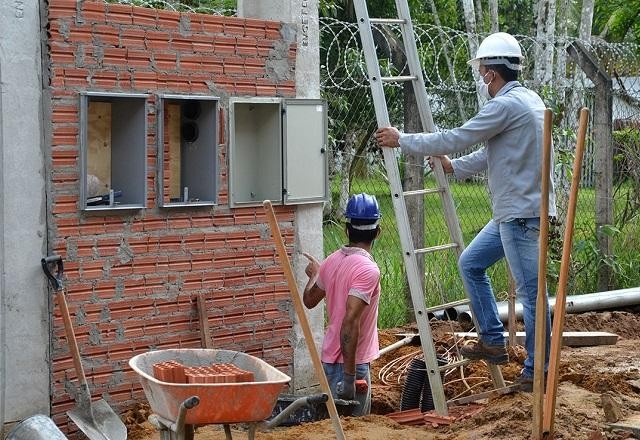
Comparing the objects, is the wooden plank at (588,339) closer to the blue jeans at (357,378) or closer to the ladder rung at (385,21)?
the blue jeans at (357,378)

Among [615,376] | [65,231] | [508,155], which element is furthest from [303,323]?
[615,376]

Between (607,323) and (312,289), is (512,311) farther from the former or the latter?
(607,323)

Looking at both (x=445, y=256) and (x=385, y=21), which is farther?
(x=445, y=256)

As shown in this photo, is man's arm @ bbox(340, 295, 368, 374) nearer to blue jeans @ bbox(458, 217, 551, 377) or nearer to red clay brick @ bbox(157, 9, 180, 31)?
blue jeans @ bbox(458, 217, 551, 377)

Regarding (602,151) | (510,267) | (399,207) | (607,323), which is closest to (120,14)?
(399,207)

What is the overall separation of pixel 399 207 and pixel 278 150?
93 centimetres

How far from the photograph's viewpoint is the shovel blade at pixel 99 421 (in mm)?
6406

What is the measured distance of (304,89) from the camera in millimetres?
7809

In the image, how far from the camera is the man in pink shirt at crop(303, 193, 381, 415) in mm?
7023

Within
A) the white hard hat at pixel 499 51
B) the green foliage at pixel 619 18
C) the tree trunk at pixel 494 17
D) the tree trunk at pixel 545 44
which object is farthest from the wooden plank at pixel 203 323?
the green foliage at pixel 619 18

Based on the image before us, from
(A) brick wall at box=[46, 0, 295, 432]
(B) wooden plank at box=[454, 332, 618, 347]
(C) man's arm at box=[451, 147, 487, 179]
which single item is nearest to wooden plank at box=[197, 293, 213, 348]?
(A) brick wall at box=[46, 0, 295, 432]

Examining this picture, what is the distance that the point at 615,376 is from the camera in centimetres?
818

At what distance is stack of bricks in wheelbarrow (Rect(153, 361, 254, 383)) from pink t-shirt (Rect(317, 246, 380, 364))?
150 centimetres

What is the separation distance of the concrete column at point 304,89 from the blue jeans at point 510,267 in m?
1.08
